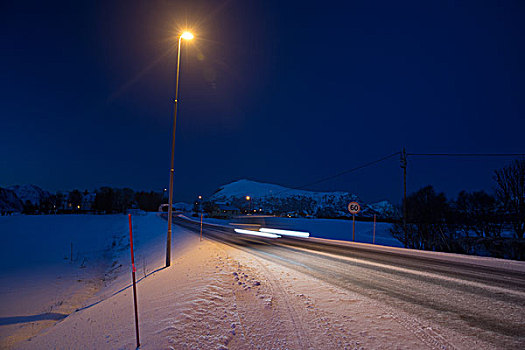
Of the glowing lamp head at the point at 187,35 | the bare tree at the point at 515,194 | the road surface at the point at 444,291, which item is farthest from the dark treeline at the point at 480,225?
the glowing lamp head at the point at 187,35

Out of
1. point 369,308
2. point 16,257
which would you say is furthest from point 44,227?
point 369,308

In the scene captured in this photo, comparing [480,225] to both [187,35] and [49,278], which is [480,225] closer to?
[187,35]

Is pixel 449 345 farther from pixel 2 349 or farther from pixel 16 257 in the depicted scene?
pixel 16 257

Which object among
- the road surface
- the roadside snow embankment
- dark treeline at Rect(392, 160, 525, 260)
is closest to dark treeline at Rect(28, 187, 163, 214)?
the roadside snow embankment

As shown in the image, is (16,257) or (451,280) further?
(16,257)

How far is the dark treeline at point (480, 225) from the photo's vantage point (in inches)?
696

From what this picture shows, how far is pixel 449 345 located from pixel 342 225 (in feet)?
125

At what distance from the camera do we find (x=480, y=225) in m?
28.5

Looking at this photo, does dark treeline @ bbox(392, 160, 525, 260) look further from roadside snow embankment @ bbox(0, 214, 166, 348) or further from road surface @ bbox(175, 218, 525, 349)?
roadside snow embankment @ bbox(0, 214, 166, 348)

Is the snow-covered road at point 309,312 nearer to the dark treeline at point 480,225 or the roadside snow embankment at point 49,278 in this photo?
the roadside snow embankment at point 49,278

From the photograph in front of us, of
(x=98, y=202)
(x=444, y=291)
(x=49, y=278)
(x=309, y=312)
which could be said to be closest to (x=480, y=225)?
(x=444, y=291)

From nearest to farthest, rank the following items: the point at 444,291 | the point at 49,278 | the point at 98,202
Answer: the point at 444,291, the point at 49,278, the point at 98,202

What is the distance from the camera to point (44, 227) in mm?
39438

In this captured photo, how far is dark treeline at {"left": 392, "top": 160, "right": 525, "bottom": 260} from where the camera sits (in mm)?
17672
